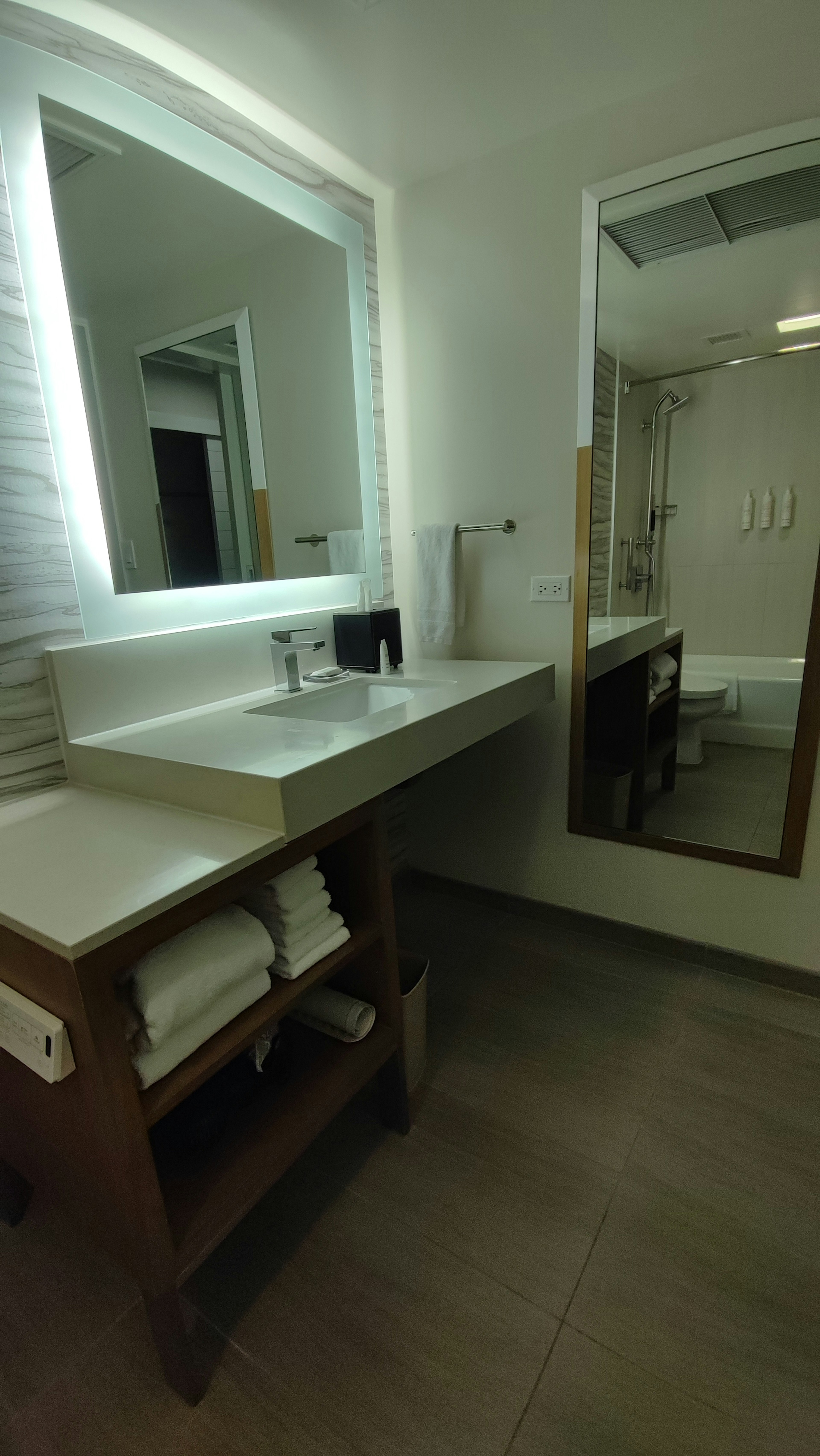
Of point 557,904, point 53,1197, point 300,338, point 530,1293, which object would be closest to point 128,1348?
point 53,1197

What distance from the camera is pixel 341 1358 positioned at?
1.08 m

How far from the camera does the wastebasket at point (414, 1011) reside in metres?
1.55

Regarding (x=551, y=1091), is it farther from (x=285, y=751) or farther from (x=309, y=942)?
(x=285, y=751)

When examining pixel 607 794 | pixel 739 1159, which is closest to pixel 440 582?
pixel 607 794

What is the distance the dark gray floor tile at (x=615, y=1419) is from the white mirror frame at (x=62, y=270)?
1.59 m

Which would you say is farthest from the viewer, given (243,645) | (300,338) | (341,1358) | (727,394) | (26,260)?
(300,338)

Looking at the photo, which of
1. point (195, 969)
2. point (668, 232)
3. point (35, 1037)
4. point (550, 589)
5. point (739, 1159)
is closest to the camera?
point (35, 1037)

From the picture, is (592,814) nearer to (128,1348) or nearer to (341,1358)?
(341,1358)

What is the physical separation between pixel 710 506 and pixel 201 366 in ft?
4.32

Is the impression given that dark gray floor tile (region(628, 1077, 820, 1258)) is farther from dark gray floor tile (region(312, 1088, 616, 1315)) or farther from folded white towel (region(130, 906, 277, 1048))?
folded white towel (region(130, 906, 277, 1048))

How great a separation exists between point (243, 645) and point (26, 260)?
0.87 meters

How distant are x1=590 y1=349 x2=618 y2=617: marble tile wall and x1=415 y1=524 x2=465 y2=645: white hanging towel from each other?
0.42 meters

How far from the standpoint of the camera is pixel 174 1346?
0.99m

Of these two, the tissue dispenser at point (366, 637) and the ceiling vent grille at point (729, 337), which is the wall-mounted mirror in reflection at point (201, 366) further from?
the ceiling vent grille at point (729, 337)
